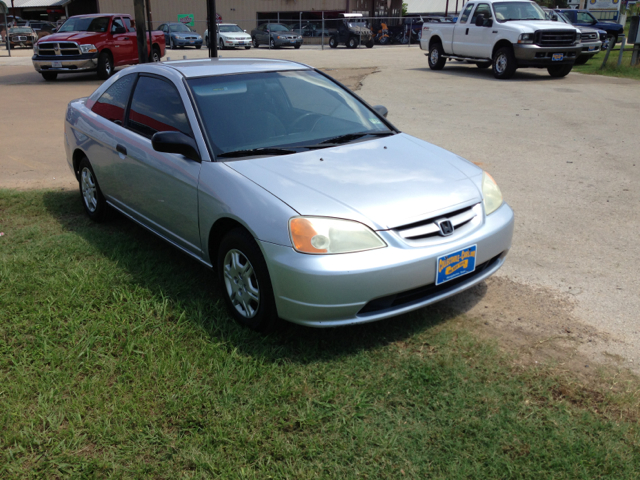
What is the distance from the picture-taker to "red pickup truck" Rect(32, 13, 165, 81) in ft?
55.1

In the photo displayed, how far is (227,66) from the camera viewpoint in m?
4.54

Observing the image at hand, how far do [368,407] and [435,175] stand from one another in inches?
61.6

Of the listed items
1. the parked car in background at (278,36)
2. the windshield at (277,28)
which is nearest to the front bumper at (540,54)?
the parked car in background at (278,36)

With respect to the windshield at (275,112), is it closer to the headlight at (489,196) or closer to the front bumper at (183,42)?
the headlight at (489,196)

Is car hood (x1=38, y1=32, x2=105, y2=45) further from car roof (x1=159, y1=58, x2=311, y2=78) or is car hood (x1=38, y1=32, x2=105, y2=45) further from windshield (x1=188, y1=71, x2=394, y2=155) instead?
windshield (x1=188, y1=71, x2=394, y2=155)

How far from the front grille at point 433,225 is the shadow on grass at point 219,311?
0.67 m

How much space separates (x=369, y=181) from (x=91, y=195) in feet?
10.5

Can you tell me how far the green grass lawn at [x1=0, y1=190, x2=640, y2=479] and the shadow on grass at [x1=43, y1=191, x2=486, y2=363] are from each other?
0.05ft

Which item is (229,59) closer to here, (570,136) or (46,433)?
(46,433)

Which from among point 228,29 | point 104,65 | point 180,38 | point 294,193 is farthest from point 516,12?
point 180,38

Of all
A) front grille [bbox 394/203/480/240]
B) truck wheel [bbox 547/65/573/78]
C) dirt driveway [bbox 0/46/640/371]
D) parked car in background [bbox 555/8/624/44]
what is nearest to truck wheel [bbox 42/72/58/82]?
dirt driveway [bbox 0/46/640/371]

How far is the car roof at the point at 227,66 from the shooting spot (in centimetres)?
440

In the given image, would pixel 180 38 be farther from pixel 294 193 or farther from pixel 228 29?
pixel 294 193

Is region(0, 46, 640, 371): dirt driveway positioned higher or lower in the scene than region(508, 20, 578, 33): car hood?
lower
